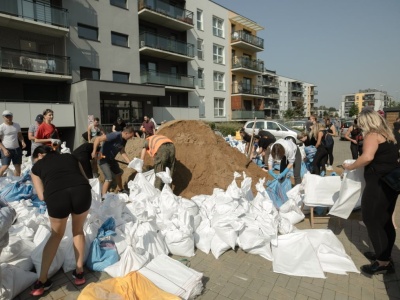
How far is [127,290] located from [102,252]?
3.07ft

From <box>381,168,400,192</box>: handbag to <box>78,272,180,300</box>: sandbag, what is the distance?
2.31 metres

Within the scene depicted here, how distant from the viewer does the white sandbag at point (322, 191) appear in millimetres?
3924

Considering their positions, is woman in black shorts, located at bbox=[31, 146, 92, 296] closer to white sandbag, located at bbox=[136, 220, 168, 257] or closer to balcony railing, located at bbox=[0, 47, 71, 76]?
white sandbag, located at bbox=[136, 220, 168, 257]

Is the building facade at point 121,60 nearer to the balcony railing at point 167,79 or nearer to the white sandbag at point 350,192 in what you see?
the balcony railing at point 167,79

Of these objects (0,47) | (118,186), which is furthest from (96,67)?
(118,186)

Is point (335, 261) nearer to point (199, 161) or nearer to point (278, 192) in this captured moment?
point (278, 192)

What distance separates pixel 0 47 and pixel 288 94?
218 ft

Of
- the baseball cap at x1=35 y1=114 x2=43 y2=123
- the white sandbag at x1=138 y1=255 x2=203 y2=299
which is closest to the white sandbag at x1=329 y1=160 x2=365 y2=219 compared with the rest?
the white sandbag at x1=138 y1=255 x2=203 y2=299

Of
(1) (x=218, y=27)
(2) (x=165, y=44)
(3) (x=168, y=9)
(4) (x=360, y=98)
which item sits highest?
(4) (x=360, y=98)

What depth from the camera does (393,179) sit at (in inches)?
103

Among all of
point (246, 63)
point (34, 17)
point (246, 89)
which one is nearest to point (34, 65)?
point (34, 17)

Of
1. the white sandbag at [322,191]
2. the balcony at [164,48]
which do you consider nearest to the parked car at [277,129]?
the balcony at [164,48]

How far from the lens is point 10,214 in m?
2.21

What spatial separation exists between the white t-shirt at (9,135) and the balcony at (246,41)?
82.8ft
